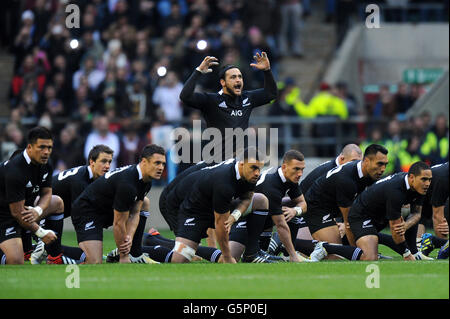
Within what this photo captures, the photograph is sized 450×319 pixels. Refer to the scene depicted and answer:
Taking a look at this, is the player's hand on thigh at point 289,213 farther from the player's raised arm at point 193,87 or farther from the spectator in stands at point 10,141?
the spectator in stands at point 10,141

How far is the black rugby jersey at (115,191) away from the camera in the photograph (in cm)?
1345

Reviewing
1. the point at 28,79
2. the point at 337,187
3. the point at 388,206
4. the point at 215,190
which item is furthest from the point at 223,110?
the point at 28,79

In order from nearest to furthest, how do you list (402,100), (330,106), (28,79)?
(330,106) < (28,79) < (402,100)

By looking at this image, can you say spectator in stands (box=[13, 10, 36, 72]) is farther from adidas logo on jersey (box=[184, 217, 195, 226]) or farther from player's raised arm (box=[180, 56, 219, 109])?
adidas logo on jersey (box=[184, 217, 195, 226])

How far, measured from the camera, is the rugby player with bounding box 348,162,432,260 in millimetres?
13703

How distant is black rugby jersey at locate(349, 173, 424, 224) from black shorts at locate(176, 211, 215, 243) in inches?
74.6

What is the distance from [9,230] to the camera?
13.9 meters

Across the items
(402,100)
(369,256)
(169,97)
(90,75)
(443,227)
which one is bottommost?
(369,256)

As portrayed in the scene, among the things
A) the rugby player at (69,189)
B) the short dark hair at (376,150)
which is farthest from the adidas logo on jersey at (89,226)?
the short dark hair at (376,150)

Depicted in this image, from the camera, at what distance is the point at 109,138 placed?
68.8ft

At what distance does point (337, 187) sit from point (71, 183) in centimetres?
336

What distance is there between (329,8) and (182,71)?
205 inches

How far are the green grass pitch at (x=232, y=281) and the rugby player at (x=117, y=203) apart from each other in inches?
21.6

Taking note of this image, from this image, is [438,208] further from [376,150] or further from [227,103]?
[227,103]
